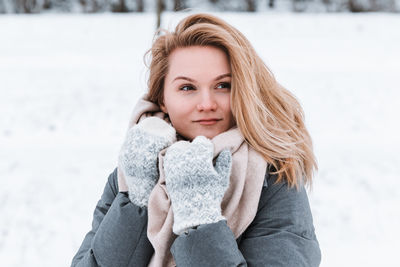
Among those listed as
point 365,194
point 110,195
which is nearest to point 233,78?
point 110,195

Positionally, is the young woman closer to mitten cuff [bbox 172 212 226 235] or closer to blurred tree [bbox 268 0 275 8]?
mitten cuff [bbox 172 212 226 235]

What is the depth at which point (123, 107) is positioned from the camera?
21.2ft

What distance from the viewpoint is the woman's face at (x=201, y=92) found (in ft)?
4.64

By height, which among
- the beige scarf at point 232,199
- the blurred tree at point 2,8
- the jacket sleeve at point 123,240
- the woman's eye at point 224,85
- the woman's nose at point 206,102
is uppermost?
the woman's eye at point 224,85

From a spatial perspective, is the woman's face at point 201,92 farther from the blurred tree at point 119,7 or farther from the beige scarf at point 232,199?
the blurred tree at point 119,7

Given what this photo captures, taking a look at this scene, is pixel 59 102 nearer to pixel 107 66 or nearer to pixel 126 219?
pixel 107 66

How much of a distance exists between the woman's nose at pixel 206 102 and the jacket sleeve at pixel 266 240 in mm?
316

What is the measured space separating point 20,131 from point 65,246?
9.11 feet

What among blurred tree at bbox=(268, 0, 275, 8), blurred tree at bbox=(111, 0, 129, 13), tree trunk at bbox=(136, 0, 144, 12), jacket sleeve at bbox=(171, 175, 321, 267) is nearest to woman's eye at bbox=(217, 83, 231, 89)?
jacket sleeve at bbox=(171, 175, 321, 267)

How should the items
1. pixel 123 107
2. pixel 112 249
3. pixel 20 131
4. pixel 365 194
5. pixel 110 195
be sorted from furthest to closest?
pixel 123 107, pixel 20 131, pixel 365 194, pixel 110 195, pixel 112 249

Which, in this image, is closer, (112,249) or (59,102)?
(112,249)

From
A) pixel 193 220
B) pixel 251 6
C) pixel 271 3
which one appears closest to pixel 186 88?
pixel 193 220

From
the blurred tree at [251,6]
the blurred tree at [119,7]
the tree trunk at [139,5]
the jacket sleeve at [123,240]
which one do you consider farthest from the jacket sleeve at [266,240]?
the blurred tree at [251,6]

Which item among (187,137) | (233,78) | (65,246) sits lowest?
(65,246)
